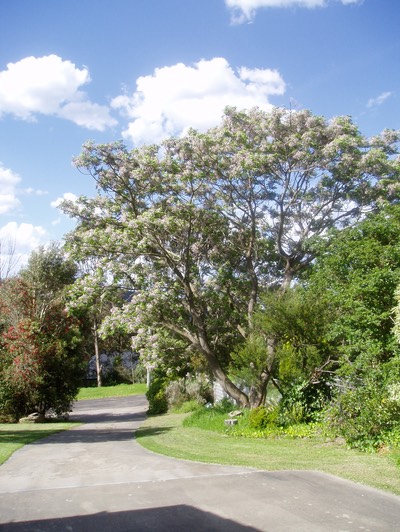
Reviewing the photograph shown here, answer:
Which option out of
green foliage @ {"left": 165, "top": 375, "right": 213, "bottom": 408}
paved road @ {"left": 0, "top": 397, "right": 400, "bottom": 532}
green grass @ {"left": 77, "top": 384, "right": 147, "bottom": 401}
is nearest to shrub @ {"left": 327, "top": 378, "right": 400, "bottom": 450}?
paved road @ {"left": 0, "top": 397, "right": 400, "bottom": 532}

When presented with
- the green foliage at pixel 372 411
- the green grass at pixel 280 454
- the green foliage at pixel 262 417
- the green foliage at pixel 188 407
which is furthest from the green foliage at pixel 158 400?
the green foliage at pixel 372 411

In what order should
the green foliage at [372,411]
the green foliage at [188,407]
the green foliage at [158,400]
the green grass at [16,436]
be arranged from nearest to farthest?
the green foliage at [372,411], the green grass at [16,436], the green foliage at [188,407], the green foliage at [158,400]

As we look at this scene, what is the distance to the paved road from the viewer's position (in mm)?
5781

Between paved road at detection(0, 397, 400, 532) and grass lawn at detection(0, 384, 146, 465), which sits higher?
paved road at detection(0, 397, 400, 532)

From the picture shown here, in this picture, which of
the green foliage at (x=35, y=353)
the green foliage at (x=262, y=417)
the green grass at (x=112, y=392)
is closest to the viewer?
the green foliage at (x=262, y=417)

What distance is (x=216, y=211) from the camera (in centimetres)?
1831

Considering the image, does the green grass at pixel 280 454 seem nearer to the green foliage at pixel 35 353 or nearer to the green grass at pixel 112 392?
the green foliage at pixel 35 353

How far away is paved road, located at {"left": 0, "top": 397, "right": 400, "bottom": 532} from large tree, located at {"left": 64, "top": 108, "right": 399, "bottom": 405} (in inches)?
315

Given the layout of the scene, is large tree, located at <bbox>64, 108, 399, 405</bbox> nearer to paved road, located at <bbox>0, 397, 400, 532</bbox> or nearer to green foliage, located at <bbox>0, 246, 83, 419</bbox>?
green foliage, located at <bbox>0, 246, 83, 419</bbox>

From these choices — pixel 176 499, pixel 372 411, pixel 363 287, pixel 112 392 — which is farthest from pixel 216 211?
pixel 112 392

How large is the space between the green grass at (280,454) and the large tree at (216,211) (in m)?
3.44

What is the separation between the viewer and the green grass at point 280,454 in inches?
325

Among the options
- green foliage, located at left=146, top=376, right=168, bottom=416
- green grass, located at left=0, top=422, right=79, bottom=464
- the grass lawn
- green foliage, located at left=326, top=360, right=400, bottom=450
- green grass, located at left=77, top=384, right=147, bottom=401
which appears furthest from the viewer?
green grass, located at left=77, top=384, right=147, bottom=401

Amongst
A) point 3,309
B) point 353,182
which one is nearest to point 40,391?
point 3,309
